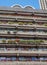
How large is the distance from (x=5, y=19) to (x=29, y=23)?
7.60 ft

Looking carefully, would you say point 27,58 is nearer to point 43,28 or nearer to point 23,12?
point 43,28

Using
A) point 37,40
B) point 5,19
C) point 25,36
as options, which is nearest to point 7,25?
point 5,19

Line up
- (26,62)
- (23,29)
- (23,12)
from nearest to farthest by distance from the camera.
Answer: (26,62)
(23,29)
(23,12)

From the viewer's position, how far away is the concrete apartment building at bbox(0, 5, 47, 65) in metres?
14.8

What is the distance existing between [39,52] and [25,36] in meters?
2.07

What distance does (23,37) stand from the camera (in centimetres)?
1648

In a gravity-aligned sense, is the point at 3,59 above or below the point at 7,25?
below

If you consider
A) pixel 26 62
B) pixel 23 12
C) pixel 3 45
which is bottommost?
pixel 26 62

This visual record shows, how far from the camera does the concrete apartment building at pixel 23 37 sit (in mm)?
14828

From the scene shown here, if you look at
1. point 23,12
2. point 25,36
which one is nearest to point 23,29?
point 25,36

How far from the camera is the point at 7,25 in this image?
56.7ft

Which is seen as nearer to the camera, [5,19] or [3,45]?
[3,45]

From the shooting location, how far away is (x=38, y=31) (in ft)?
57.0

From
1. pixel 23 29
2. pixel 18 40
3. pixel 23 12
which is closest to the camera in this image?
pixel 18 40
